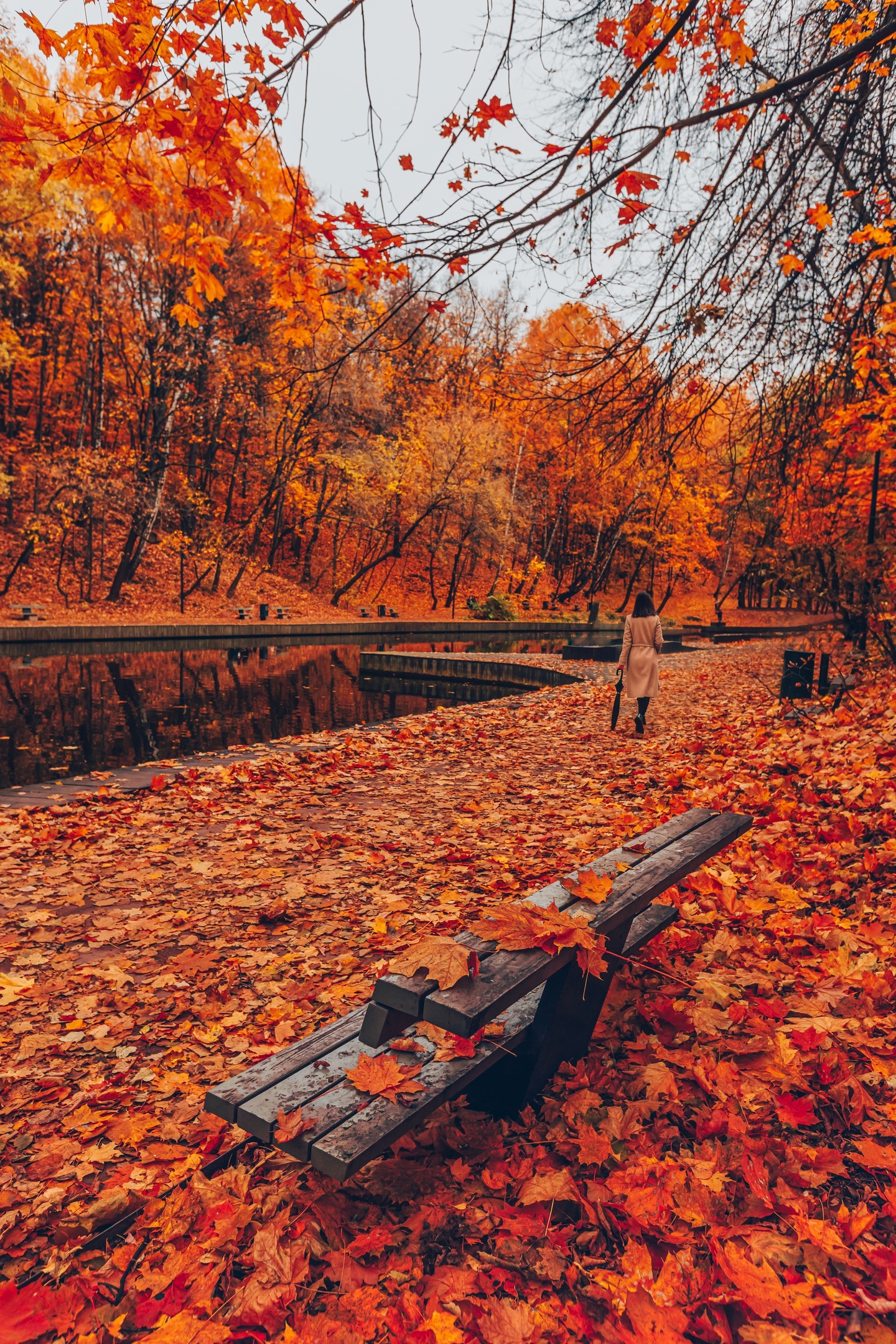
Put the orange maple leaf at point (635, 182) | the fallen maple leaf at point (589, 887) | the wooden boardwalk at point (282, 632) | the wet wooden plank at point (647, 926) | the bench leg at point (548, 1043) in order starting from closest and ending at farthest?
the bench leg at point (548, 1043) < the fallen maple leaf at point (589, 887) < the wet wooden plank at point (647, 926) < the orange maple leaf at point (635, 182) < the wooden boardwalk at point (282, 632)

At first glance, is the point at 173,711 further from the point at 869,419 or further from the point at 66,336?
the point at 66,336

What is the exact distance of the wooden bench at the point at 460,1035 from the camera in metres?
1.58

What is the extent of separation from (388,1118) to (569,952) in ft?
1.94

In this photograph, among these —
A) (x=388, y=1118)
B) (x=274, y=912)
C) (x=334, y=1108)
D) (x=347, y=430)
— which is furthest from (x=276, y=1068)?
(x=347, y=430)

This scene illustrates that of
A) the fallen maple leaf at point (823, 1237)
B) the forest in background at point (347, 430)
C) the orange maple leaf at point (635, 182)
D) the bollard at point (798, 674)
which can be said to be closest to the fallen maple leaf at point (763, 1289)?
the fallen maple leaf at point (823, 1237)

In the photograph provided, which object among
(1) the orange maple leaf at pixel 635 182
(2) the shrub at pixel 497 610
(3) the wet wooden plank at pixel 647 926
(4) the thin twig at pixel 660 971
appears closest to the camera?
(3) the wet wooden plank at pixel 647 926

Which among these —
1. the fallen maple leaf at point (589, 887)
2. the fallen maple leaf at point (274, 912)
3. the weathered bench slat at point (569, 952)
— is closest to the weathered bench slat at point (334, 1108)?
the weathered bench slat at point (569, 952)

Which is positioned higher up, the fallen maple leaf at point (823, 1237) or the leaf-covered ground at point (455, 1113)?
the fallen maple leaf at point (823, 1237)

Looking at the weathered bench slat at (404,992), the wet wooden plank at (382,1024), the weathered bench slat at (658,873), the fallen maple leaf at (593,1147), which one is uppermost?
the weathered bench slat at (658,873)

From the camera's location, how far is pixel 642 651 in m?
7.87

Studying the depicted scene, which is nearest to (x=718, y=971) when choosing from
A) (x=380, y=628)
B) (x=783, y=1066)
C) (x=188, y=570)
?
(x=783, y=1066)

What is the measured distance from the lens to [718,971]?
9.09 feet

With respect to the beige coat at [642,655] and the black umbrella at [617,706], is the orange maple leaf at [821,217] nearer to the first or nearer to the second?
the beige coat at [642,655]

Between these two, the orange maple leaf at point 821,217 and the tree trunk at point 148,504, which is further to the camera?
the tree trunk at point 148,504
